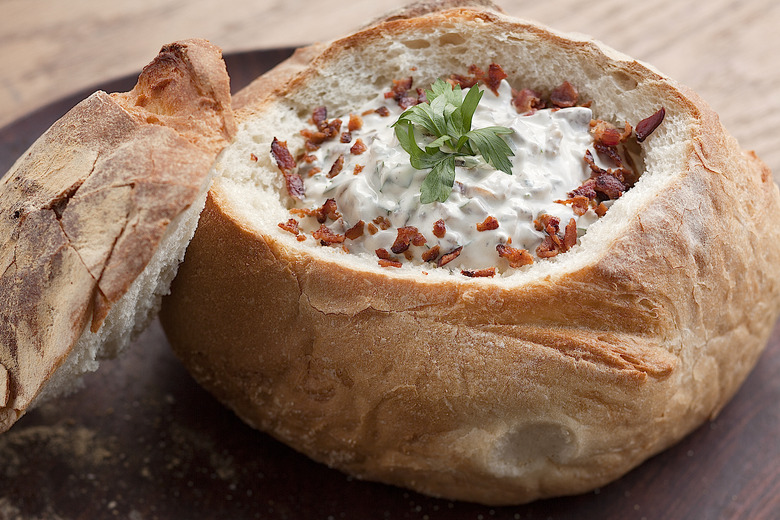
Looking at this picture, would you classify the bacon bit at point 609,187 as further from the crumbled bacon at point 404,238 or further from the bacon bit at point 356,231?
the bacon bit at point 356,231

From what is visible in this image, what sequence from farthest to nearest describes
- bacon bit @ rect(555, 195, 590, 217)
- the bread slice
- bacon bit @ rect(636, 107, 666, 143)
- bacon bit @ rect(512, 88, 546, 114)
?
bacon bit @ rect(512, 88, 546, 114) → bacon bit @ rect(636, 107, 666, 143) → bacon bit @ rect(555, 195, 590, 217) → the bread slice

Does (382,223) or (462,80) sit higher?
(462,80)

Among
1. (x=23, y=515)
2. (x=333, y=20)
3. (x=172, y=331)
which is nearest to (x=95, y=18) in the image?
(x=333, y=20)

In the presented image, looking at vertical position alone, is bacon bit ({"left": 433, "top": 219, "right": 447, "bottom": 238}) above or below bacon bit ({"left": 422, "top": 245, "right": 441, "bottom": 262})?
above

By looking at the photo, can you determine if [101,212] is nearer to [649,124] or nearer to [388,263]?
[388,263]

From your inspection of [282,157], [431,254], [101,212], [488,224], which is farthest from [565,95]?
[101,212]

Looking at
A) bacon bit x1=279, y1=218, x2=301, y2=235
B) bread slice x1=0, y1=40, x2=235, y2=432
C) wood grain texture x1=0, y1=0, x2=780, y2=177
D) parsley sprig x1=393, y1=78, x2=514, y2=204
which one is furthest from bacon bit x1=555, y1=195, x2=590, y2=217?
wood grain texture x1=0, y1=0, x2=780, y2=177

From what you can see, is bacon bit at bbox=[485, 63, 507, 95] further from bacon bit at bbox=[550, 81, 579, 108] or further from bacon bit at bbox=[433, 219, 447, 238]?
bacon bit at bbox=[433, 219, 447, 238]
